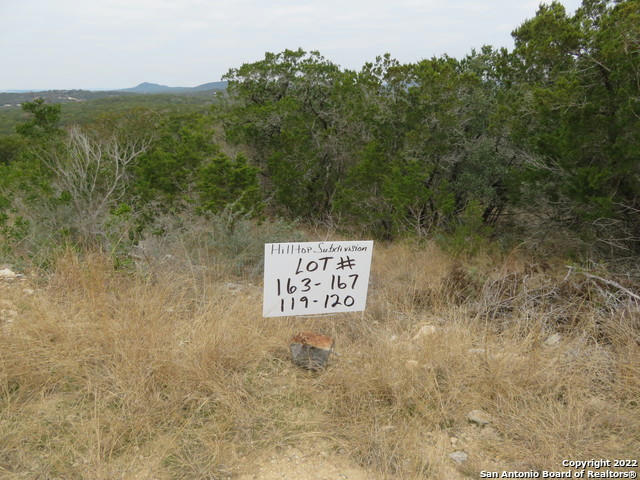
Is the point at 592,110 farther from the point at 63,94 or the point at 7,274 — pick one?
the point at 63,94

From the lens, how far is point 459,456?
187 centimetres

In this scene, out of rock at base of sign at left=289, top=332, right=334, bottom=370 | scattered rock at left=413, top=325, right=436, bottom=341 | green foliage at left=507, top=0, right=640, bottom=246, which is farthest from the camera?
green foliage at left=507, top=0, right=640, bottom=246

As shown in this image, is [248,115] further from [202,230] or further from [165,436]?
[165,436]

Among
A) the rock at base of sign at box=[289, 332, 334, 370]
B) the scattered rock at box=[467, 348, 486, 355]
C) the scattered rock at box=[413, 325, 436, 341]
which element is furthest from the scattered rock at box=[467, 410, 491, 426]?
the rock at base of sign at box=[289, 332, 334, 370]

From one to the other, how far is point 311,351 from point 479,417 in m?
0.97

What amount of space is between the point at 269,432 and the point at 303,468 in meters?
0.25

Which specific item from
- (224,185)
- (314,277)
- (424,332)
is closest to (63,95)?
(224,185)

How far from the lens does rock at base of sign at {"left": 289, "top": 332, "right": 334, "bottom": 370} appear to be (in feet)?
8.12

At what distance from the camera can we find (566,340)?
8.80 ft

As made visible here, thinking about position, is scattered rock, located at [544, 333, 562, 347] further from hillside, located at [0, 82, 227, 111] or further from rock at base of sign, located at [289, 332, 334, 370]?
hillside, located at [0, 82, 227, 111]

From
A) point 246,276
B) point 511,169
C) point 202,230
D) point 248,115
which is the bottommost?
point 246,276

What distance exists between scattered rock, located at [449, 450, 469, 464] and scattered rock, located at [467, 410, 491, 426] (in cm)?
23

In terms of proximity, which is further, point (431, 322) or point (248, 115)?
point (248, 115)

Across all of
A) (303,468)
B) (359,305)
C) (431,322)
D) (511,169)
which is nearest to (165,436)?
(303,468)
